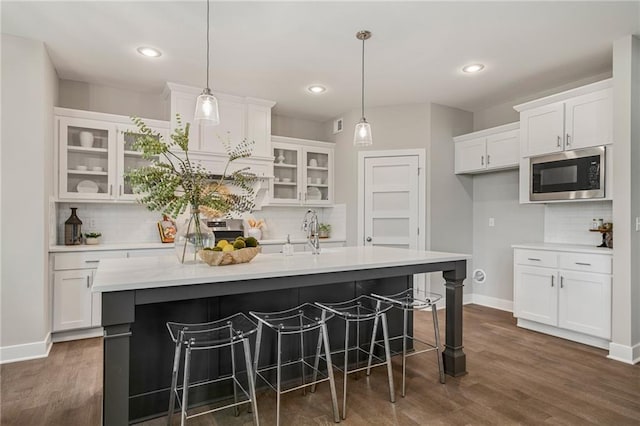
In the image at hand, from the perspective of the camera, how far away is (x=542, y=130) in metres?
3.94

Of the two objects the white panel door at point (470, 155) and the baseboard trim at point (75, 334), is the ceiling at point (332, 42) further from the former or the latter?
the baseboard trim at point (75, 334)

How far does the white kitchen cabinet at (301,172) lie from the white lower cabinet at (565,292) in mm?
2684

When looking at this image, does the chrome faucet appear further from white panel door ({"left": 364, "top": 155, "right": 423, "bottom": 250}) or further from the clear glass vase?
white panel door ({"left": 364, "top": 155, "right": 423, "bottom": 250})

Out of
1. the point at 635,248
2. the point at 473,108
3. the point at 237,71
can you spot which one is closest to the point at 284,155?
the point at 237,71

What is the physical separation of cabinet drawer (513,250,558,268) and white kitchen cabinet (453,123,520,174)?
1068 millimetres

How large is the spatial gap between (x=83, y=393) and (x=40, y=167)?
6.42 ft

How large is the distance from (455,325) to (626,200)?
1.86 metres

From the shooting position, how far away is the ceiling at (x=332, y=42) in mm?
2779

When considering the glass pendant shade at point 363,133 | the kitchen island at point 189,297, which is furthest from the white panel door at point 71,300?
the glass pendant shade at point 363,133

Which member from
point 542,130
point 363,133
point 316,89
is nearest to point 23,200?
point 363,133

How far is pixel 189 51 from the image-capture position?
343 centimetres

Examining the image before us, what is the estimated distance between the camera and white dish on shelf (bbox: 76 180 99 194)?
396cm

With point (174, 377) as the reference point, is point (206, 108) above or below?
above

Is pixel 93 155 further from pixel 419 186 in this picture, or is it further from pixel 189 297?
pixel 419 186
